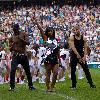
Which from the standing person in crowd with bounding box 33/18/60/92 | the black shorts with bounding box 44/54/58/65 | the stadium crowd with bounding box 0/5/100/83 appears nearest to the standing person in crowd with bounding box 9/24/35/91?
the standing person in crowd with bounding box 33/18/60/92

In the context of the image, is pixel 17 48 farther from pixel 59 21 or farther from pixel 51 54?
pixel 59 21

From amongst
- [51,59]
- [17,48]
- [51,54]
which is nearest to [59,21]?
[17,48]

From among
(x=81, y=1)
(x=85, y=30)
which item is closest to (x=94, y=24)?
(x=85, y=30)

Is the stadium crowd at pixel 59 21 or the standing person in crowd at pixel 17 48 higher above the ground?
the stadium crowd at pixel 59 21

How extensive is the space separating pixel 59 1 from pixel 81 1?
1998 mm

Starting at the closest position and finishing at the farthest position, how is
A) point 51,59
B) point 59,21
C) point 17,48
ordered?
point 51,59
point 17,48
point 59,21

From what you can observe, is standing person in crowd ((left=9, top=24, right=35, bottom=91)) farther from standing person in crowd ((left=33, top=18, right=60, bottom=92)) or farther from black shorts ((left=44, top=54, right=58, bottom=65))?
black shorts ((left=44, top=54, right=58, bottom=65))

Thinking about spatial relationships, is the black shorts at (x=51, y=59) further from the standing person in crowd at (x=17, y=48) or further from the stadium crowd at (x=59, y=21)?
the stadium crowd at (x=59, y=21)

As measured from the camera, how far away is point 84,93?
1598 cm

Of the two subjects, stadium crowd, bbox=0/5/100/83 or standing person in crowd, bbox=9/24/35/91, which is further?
stadium crowd, bbox=0/5/100/83

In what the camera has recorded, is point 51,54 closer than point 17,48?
Yes

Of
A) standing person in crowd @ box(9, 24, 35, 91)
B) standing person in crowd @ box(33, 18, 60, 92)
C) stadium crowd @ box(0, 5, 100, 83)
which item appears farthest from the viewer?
stadium crowd @ box(0, 5, 100, 83)

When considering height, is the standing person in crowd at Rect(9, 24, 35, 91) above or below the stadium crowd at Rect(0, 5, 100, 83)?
below

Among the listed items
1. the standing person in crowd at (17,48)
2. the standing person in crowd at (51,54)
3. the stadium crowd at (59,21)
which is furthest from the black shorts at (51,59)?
the stadium crowd at (59,21)
